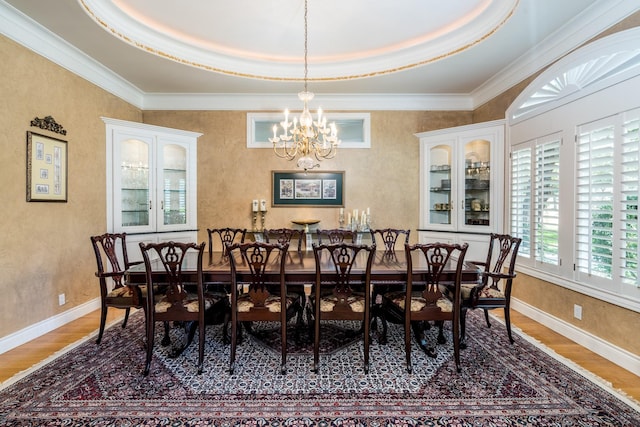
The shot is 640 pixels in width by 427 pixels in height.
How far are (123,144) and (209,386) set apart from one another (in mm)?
3456

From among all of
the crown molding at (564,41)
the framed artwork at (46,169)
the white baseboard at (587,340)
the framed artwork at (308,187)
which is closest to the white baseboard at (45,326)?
the framed artwork at (46,169)

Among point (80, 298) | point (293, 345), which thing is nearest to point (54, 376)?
point (80, 298)

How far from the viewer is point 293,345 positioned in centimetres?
274

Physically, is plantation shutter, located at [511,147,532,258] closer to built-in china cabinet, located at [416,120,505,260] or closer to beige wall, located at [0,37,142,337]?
built-in china cabinet, located at [416,120,505,260]

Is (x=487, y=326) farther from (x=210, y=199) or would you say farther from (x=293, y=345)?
(x=210, y=199)

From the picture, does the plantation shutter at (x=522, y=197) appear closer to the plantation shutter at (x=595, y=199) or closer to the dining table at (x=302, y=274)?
the plantation shutter at (x=595, y=199)

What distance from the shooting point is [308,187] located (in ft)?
15.8

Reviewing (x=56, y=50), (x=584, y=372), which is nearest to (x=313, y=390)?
(x=584, y=372)

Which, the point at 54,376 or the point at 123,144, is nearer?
the point at 54,376

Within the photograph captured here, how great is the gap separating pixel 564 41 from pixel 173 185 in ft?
16.6

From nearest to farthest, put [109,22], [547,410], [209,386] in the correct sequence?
[547,410] < [209,386] < [109,22]

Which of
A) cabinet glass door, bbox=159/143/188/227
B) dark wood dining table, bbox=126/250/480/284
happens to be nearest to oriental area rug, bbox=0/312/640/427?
dark wood dining table, bbox=126/250/480/284

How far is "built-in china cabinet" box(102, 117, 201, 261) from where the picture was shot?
4.00 m

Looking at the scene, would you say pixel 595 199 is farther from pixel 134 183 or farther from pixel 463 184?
pixel 134 183
